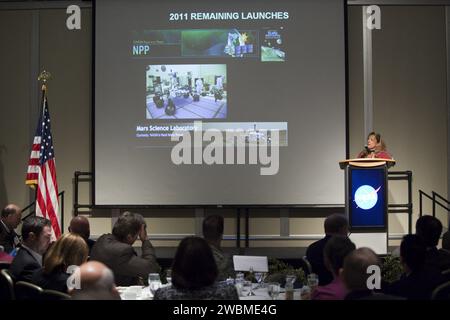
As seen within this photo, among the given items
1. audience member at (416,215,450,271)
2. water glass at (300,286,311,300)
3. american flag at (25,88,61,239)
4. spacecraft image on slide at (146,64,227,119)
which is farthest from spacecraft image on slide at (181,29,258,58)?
water glass at (300,286,311,300)

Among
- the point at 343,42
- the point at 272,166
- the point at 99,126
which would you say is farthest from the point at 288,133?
the point at 99,126

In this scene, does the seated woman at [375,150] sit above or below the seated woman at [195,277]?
above

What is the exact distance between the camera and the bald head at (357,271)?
106 inches

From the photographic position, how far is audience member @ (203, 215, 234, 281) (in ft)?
13.1

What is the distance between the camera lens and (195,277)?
2.67 m

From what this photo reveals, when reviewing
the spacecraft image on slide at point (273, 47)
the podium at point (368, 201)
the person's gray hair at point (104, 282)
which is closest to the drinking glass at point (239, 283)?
the person's gray hair at point (104, 282)

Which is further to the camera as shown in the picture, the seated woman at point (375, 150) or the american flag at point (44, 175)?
the seated woman at point (375, 150)

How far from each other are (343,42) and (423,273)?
16.6 ft

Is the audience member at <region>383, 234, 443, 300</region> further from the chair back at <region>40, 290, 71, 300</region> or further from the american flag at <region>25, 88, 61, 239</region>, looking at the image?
the american flag at <region>25, 88, 61, 239</region>

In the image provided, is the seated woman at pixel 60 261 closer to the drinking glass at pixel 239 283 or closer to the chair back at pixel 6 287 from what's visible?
the chair back at pixel 6 287

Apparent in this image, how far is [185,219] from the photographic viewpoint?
8.22m

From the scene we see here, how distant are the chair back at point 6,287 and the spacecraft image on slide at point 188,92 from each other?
182 inches

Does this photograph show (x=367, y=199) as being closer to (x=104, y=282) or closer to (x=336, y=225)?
(x=336, y=225)

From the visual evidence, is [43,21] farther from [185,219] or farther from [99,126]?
[185,219]
